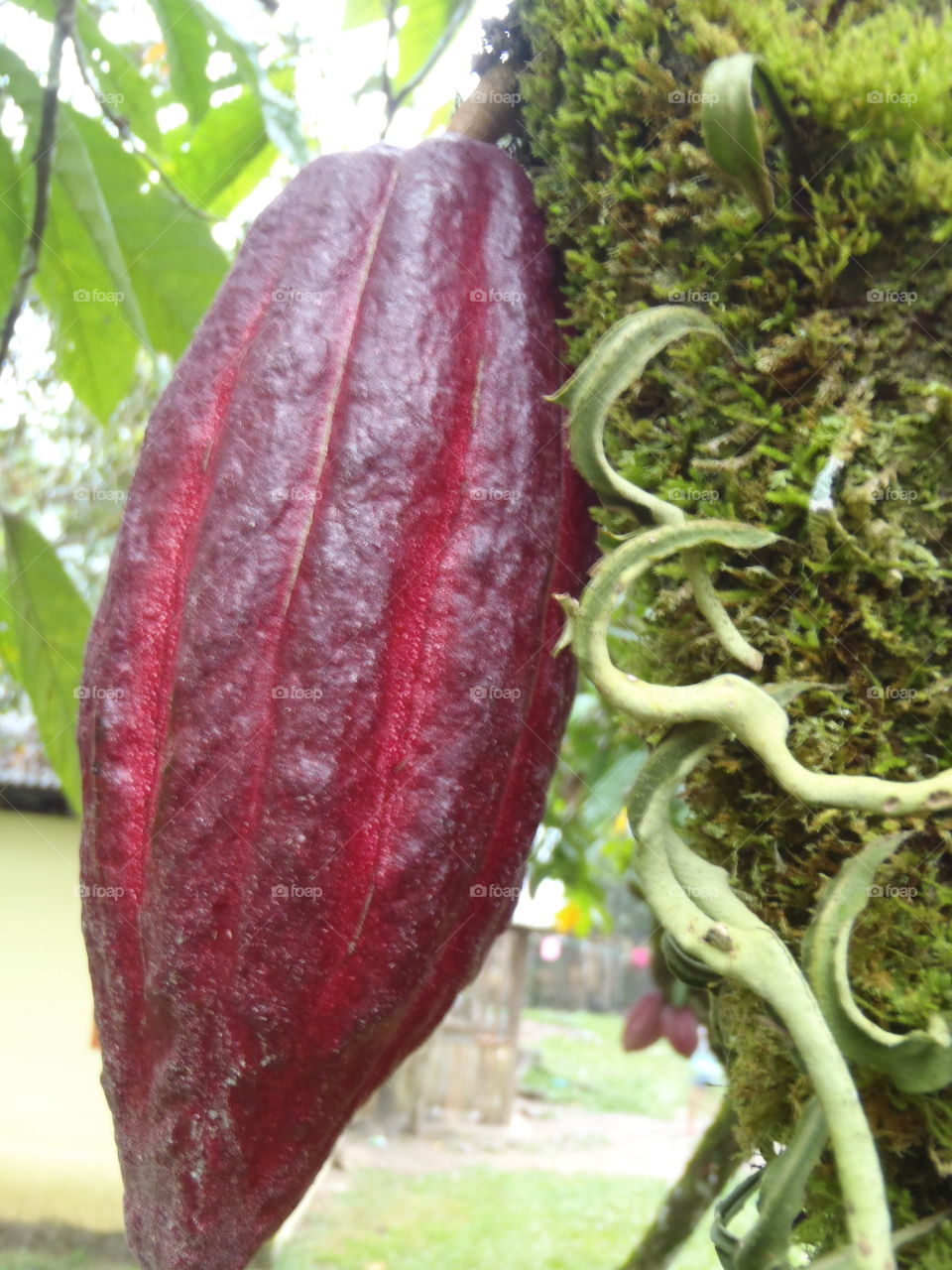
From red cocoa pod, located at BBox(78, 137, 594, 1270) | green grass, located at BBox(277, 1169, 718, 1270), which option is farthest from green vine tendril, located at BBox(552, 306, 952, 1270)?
green grass, located at BBox(277, 1169, 718, 1270)

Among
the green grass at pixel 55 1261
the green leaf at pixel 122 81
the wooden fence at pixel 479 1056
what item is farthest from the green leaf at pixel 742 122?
the wooden fence at pixel 479 1056

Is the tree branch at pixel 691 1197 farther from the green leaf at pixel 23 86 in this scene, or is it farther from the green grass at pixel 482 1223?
the green grass at pixel 482 1223

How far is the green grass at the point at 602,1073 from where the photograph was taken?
404 inches

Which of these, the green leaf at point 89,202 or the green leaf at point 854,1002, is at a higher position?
the green leaf at point 89,202

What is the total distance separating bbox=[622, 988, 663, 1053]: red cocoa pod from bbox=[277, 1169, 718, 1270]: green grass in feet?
10.1

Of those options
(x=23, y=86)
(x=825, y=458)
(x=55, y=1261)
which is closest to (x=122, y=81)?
(x=23, y=86)

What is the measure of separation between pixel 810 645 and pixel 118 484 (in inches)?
204

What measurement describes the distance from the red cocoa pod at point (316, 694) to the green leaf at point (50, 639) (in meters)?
0.47

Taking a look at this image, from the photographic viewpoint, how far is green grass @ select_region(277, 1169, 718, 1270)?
18.2 ft

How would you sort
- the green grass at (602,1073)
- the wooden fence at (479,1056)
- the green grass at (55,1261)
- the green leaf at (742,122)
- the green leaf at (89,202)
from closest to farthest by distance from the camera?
the green leaf at (742,122) → the green leaf at (89,202) → the green grass at (55,1261) → the wooden fence at (479,1056) → the green grass at (602,1073)

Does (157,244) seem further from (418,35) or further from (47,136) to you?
(418,35)

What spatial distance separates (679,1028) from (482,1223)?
469cm

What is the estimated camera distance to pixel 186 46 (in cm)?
129

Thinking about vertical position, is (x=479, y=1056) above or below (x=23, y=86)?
below
